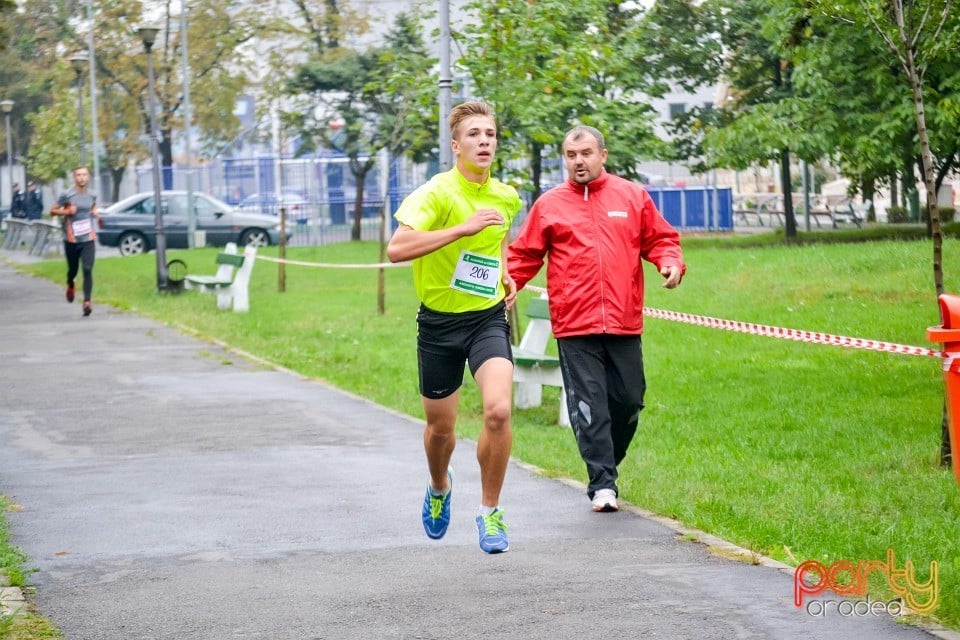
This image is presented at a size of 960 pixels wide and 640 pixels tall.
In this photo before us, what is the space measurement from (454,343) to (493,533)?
2.80 feet

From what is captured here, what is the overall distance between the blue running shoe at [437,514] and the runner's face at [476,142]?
55.4 inches

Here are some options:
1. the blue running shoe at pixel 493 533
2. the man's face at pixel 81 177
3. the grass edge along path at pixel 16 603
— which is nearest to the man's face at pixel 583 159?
the blue running shoe at pixel 493 533

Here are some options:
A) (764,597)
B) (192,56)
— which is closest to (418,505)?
(764,597)

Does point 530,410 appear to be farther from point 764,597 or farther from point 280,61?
point 280,61

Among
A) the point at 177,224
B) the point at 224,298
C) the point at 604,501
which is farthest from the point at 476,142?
the point at 177,224

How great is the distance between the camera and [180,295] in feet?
79.6

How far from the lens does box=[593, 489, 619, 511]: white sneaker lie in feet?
26.0

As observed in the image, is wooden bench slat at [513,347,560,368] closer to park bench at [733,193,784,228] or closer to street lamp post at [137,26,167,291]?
street lamp post at [137,26,167,291]

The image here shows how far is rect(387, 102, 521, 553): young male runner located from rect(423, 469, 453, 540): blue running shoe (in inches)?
3.8

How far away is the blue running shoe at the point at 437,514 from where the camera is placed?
7137mm

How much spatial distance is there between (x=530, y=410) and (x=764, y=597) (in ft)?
20.2

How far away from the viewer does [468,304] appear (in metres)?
6.94

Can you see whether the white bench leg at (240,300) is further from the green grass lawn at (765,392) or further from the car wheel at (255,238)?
the car wheel at (255,238)

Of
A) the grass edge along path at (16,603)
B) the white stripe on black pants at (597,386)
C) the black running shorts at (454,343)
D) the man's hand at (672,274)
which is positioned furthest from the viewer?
the white stripe on black pants at (597,386)
